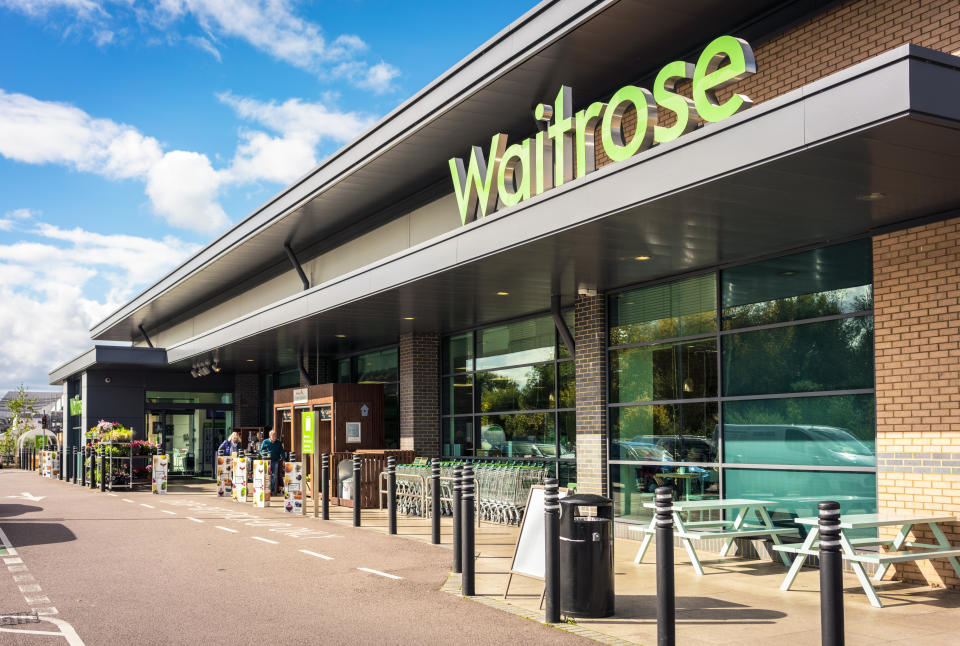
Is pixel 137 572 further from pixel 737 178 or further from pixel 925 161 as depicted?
pixel 925 161

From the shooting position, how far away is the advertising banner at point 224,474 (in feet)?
82.2

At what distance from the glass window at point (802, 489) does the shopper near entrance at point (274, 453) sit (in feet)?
40.7

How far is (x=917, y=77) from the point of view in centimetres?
705

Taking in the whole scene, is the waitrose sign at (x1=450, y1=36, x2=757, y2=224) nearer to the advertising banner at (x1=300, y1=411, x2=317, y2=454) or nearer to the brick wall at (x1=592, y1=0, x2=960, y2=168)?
the brick wall at (x1=592, y1=0, x2=960, y2=168)

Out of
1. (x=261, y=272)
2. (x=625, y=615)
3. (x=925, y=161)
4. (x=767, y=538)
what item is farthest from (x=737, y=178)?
(x=261, y=272)

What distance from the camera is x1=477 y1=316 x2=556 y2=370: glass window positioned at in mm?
17969

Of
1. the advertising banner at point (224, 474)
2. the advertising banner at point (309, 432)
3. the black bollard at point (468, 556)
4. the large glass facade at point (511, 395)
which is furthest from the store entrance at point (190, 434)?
the black bollard at point (468, 556)

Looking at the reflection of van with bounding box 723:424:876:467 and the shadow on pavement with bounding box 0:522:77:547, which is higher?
the reflection of van with bounding box 723:424:876:467

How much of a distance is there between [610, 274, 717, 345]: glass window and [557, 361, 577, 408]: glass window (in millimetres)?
1771

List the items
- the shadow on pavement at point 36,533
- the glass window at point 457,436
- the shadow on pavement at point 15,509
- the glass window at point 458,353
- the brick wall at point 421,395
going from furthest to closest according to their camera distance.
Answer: the brick wall at point 421,395 < the glass window at point 458,353 < the glass window at point 457,436 < the shadow on pavement at point 15,509 < the shadow on pavement at point 36,533

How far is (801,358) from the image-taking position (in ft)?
39.3

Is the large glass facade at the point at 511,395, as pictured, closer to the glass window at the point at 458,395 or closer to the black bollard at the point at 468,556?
the glass window at the point at 458,395

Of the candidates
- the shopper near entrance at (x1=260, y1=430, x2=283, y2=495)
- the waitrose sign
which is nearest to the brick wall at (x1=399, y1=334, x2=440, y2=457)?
the shopper near entrance at (x1=260, y1=430, x2=283, y2=495)

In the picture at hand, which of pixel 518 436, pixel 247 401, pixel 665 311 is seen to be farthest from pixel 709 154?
pixel 247 401
